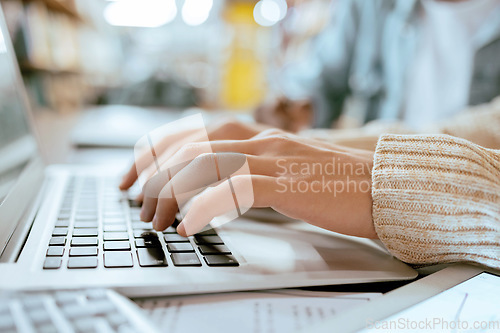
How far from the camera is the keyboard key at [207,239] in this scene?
1.05 feet

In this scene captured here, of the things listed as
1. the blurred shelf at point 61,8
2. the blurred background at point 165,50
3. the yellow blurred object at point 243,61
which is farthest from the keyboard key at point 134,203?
the yellow blurred object at point 243,61

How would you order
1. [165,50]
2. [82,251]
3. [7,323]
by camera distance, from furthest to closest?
[165,50] < [82,251] < [7,323]

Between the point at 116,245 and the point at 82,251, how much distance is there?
0.08 feet

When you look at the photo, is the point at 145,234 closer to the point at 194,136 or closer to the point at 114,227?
the point at 114,227

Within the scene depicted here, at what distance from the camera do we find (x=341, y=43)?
1.52m

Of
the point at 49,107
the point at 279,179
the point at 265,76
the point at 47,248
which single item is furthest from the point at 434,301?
the point at 265,76

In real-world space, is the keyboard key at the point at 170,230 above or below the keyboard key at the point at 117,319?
below

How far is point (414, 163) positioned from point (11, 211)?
35 centimetres

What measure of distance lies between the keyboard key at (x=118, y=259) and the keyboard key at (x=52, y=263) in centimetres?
3

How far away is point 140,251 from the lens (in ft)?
0.94

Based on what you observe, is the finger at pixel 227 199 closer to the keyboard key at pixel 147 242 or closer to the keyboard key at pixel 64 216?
the keyboard key at pixel 147 242

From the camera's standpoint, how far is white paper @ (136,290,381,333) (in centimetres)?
22

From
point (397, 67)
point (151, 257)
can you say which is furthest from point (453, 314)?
point (397, 67)

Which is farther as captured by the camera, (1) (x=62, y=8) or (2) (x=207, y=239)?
(1) (x=62, y=8)
